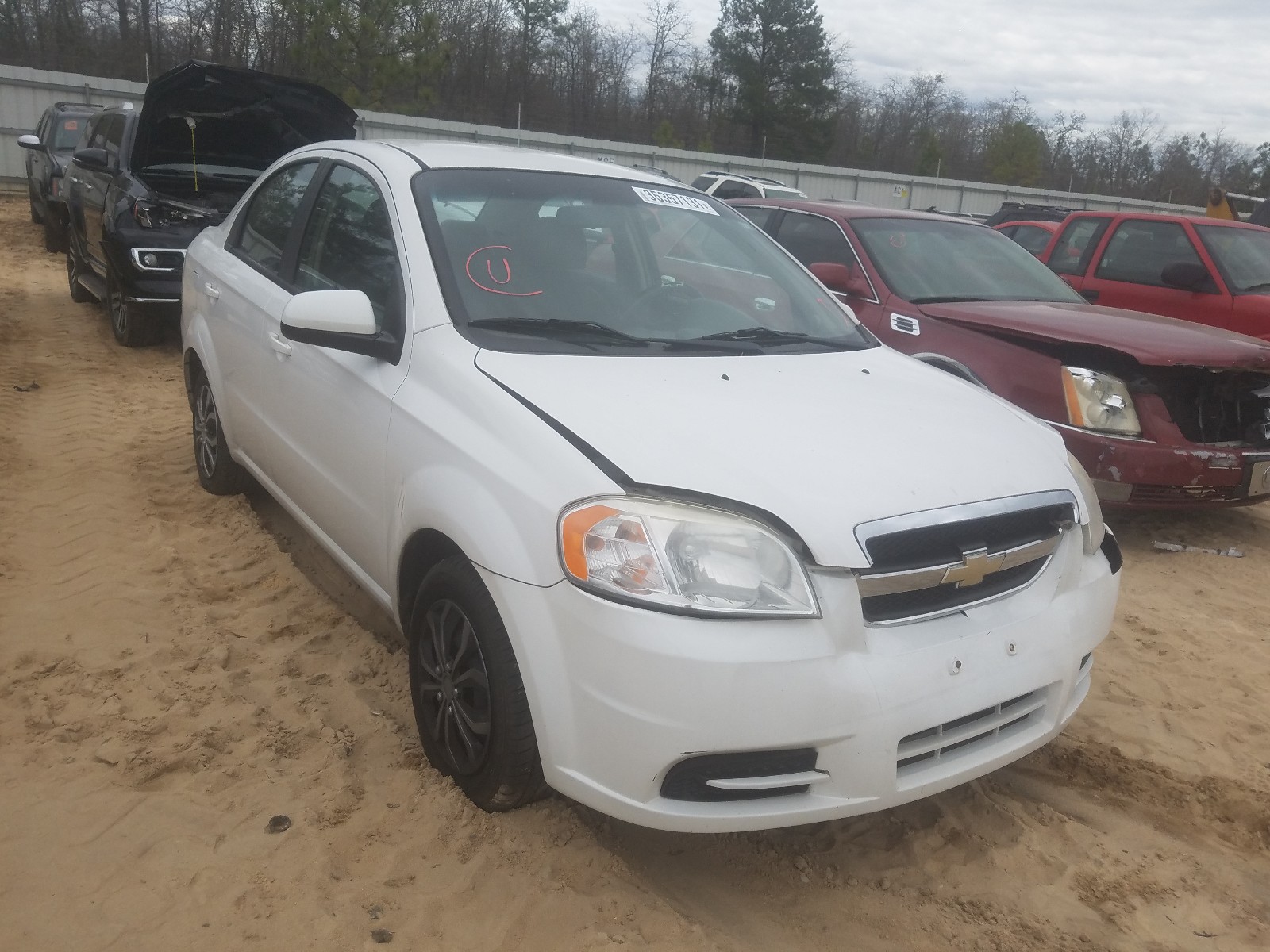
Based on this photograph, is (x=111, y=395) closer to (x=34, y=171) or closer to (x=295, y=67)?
(x=34, y=171)

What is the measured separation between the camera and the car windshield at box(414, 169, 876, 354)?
292 centimetres

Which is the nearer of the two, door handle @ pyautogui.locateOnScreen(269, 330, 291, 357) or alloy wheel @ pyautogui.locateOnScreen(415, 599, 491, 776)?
alloy wheel @ pyautogui.locateOnScreen(415, 599, 491, 776)

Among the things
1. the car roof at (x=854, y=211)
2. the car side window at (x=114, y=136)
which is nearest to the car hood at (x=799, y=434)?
the car roof at (x=854, y=211)

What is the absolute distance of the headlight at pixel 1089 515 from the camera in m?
2.66

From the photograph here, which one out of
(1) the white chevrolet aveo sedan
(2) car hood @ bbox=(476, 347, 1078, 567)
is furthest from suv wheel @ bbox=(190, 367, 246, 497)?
(2) car hood @ bbox=(476, 347, 1078, 567)

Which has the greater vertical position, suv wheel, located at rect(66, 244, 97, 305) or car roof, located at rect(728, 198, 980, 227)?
car roof, located at rect(728, 198, 980, 227)

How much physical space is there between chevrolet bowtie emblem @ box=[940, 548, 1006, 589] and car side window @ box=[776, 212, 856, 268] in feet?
12.9

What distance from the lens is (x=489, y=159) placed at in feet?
11.5

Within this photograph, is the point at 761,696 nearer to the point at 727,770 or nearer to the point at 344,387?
the point at 727,770

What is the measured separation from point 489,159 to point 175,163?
570 cm

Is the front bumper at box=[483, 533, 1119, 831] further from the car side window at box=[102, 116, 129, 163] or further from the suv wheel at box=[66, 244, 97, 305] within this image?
the suv wheel at box=[66, 244, 97, 305]

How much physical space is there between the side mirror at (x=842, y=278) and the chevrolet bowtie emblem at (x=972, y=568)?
3495 mm

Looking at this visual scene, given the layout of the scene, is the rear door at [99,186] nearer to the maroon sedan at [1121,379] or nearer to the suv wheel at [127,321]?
the suv wheel at [127,321]

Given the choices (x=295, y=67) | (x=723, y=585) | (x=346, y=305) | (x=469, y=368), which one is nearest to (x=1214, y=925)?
(x=723, y=585)
